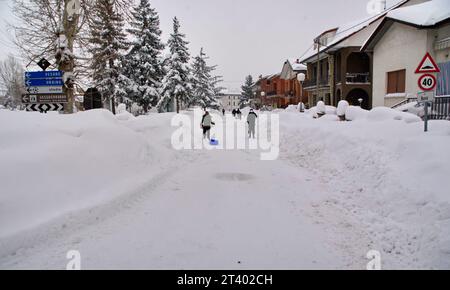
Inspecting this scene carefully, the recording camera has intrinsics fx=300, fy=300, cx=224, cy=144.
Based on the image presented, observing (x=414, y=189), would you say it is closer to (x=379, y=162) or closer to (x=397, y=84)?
(x=379, y=162)

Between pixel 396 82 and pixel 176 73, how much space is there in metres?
29.5

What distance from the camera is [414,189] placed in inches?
220

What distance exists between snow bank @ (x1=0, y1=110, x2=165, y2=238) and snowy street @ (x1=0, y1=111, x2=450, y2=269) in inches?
1.1

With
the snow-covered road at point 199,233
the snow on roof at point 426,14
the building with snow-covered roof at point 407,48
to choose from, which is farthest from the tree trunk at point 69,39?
the snow on roof at point 426,14

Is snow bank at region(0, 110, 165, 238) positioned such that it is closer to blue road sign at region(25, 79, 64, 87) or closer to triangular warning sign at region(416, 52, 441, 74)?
blue road sign at region(25, 79, 64, 87)

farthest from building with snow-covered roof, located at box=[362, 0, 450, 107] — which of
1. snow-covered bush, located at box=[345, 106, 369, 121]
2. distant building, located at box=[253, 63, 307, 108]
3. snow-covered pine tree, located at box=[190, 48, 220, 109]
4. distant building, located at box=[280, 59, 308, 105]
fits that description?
snow-covered pine tree, located at box=[190, 48, 220, 109]

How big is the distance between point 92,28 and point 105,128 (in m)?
10.2

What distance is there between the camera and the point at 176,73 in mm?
42062

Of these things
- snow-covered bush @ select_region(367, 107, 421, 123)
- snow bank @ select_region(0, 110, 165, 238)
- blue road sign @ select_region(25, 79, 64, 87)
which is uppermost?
blue road sign @ select_region(25, 79, 64, 87)

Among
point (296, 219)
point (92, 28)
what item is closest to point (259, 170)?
point (296, 219)

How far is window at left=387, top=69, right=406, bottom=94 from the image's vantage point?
18.8 metres

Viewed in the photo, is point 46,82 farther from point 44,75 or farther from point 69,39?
point 69,39

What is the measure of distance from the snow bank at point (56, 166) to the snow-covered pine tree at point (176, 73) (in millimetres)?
32517

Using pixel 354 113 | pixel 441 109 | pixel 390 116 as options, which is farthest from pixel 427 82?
pixel 354 113
